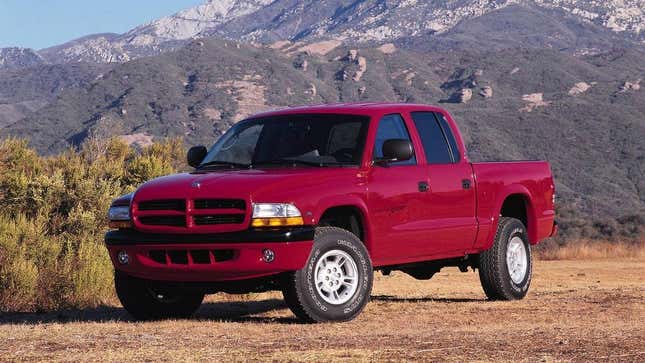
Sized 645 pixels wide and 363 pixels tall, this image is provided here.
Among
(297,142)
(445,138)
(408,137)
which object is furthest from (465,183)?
(297,142)

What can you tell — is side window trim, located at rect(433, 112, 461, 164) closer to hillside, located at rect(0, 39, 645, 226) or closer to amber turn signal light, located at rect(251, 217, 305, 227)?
amber turn signal light, located at rect(251, 217, 305, 227)

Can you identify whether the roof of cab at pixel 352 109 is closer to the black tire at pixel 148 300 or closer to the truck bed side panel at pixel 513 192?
the truck bed side panel at pixel 513 192

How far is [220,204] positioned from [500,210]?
395cm

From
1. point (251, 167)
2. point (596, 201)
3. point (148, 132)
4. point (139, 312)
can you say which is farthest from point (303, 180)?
point (148, 132)

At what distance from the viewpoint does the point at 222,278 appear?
9539mm

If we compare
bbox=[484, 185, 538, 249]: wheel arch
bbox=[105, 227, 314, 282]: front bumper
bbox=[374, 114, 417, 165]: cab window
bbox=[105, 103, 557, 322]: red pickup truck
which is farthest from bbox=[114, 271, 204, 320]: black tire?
bbox=[484, 185, 538, 249]: wheel arch

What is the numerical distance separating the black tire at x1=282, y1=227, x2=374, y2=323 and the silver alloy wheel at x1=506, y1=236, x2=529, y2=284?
292cm

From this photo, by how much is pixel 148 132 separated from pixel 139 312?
411 ft

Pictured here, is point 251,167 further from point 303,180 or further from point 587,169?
point 587,169

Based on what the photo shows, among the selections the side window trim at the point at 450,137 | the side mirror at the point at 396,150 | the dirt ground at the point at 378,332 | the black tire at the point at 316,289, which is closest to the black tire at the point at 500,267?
the dirt ground at the point at 378,332

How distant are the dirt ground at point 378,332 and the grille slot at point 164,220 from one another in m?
0.87

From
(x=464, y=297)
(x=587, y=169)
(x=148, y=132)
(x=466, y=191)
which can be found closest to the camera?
(x=466, y=191)

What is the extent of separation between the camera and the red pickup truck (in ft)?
30.8

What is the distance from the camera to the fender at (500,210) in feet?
39.4
